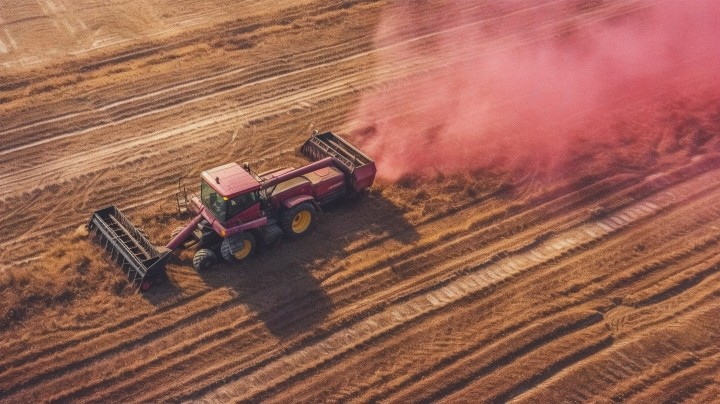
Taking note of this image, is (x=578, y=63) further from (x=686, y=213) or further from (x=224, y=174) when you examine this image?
(x=224, y=174)

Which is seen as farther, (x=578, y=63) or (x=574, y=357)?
(x=578, y=63)

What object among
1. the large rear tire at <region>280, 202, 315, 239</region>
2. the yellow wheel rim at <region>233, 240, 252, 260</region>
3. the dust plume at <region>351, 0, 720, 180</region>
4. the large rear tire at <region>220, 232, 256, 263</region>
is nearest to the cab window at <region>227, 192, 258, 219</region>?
the large rear tire at <region>220, 232, 256, 263</region>

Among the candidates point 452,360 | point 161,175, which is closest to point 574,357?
point 452,360

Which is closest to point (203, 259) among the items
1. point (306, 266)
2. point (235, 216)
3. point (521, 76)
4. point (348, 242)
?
point (235, 216)

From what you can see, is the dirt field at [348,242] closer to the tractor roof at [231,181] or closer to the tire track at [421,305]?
the tire track at [421,305]

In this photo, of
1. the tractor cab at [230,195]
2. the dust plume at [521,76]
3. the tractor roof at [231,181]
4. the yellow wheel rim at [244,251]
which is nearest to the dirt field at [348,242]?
the dust plume at [521,76]

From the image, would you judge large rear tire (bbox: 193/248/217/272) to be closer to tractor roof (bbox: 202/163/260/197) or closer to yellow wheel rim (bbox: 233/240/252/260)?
yellow wheel rim (bbox: 233/240/252/260)
